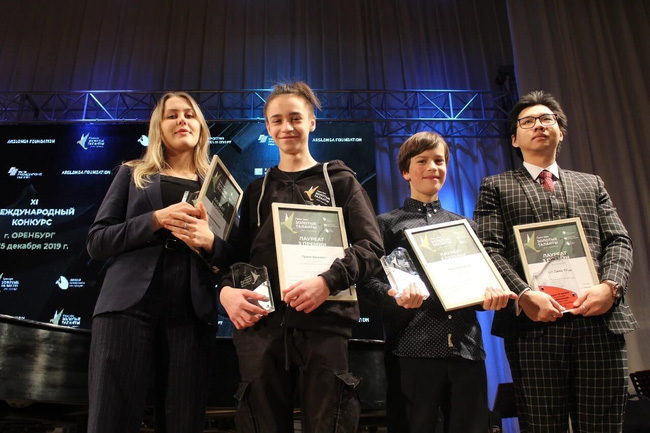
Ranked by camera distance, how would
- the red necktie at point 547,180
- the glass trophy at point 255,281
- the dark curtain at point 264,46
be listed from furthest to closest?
the dark curtain at point 264,46
the red necktie at point 547,180
the glass trophy at point 255,281

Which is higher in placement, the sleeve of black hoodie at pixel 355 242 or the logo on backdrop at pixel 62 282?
the logo on backdrop at pixel 62 282

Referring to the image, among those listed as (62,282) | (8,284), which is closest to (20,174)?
(8,284)

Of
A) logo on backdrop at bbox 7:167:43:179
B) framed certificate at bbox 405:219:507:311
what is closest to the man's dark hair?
framed certificate at bbox 405:219:507:311

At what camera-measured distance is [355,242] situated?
7.12 ft

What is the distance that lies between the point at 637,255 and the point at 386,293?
5295 millimetres

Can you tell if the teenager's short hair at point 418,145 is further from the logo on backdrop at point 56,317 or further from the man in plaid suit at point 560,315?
the logo on backdrop at point 56,317

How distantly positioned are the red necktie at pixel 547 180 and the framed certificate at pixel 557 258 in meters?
0.28

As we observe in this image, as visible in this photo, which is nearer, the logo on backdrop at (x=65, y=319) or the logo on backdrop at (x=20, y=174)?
the logo on backdrop at (x=65, y=319)

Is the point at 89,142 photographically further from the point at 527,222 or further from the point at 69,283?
the point at 527,222

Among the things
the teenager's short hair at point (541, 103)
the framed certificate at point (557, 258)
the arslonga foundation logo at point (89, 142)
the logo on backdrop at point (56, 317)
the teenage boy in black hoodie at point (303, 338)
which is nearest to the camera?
the teenage boy in black hoodie at point (303, 338)

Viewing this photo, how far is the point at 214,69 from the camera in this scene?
793cm

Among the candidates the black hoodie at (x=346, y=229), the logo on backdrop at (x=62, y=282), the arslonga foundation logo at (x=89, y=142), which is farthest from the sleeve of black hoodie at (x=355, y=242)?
the arslonga foundation logo at (x=89, y=142)

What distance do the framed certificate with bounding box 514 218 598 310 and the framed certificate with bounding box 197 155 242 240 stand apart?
133 cm

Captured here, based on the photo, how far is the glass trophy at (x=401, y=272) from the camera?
218 cm
